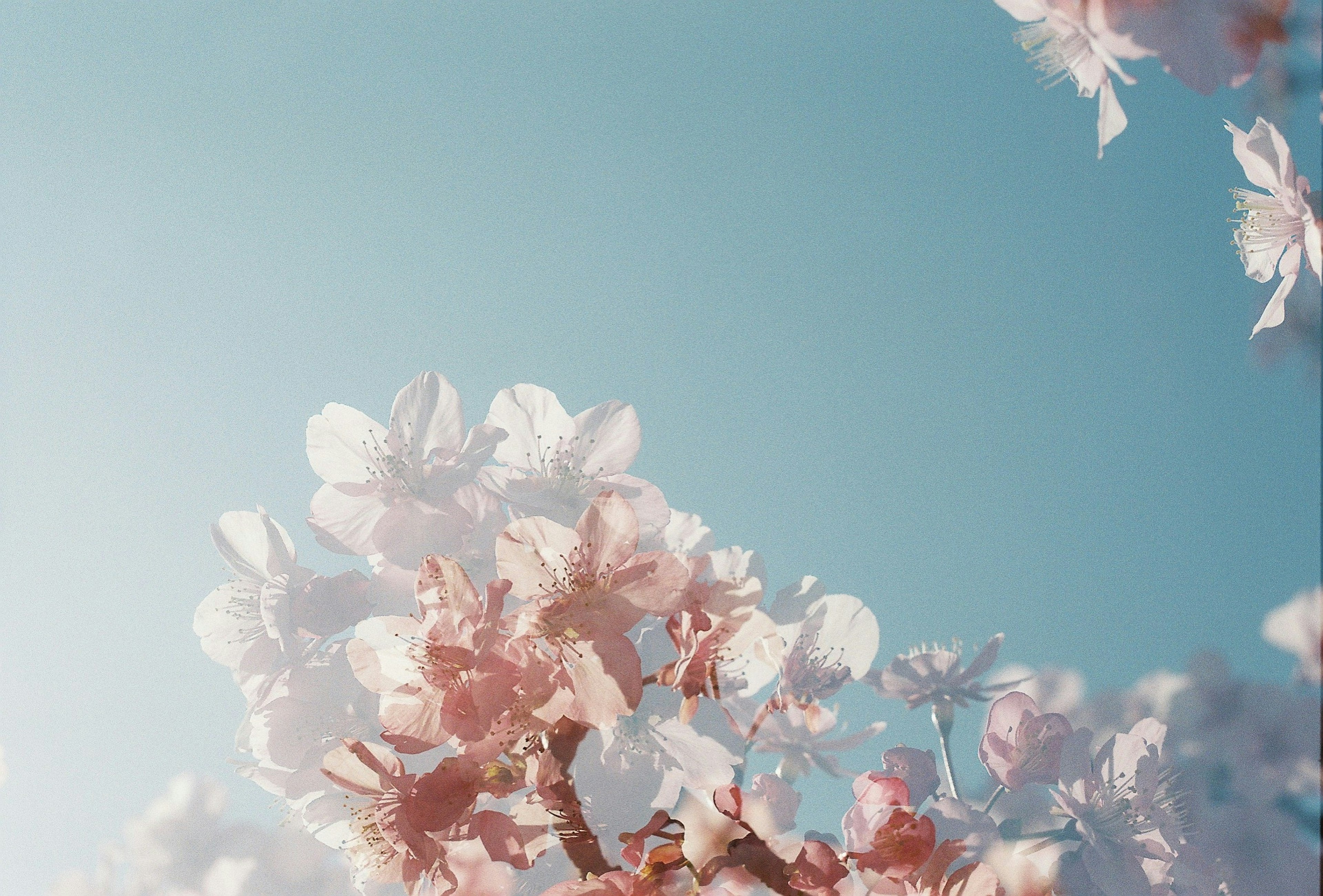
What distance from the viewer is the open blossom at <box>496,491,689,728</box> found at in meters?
0.43

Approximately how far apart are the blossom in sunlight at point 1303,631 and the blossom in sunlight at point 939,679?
1.14ft

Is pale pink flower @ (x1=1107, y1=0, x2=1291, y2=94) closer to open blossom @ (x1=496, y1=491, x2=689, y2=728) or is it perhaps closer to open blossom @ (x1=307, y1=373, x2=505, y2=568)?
open blossom @ (x1=496, y1=491, x2=689, y2=728)

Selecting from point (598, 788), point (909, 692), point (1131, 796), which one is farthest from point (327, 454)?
point (1131, 796)

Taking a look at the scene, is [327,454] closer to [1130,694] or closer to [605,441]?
[605,441]

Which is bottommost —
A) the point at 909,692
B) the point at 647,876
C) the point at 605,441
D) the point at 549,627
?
the point at 647,876

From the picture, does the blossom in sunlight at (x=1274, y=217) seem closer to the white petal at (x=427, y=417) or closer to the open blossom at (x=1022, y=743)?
the open blossom at (x=1022, y=743)

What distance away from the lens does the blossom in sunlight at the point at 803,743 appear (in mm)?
739

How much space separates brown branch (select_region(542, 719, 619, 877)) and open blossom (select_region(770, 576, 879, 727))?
0.27 meters

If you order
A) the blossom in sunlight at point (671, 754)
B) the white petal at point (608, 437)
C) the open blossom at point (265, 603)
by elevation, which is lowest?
the blossom in sunlight at point (671, 754)

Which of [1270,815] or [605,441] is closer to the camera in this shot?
[1270,815]

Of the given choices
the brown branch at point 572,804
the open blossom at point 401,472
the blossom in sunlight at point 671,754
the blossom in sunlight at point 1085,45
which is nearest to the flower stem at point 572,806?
the brown branch at point 572,804

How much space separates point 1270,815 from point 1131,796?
17cm

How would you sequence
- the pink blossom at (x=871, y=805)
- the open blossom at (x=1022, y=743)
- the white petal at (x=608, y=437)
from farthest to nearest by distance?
the white petal at (x=608, y=437) → the open blossom at (x=1022, y=743) → the pink blossom at (x=871, y=805)

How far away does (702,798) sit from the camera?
0.58 meters
